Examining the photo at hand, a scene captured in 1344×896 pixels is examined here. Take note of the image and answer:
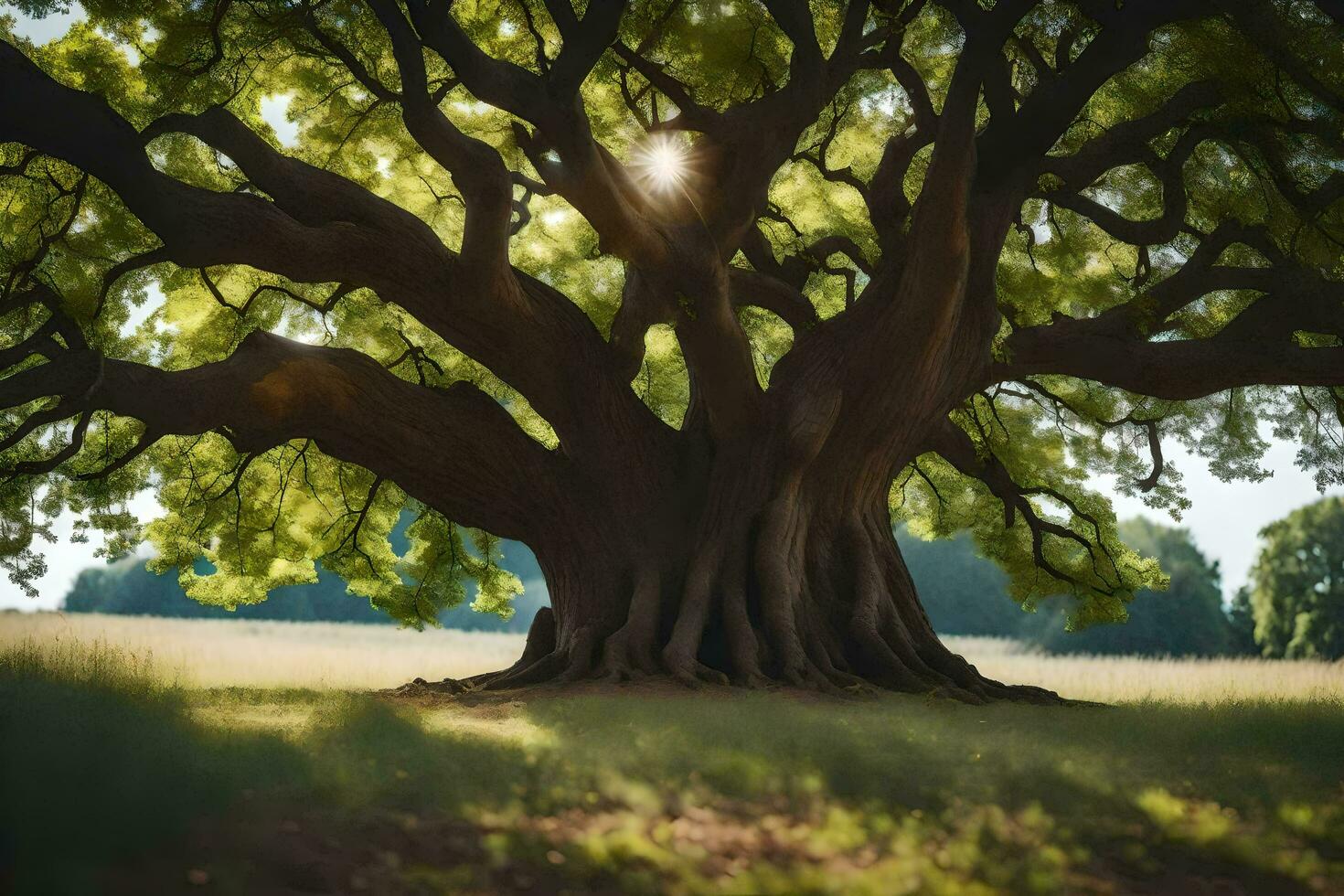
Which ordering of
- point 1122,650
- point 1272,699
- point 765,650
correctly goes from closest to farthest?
1. point 765,650
2. point 1272,699
3. point 1122,650

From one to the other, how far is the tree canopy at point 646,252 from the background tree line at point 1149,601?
11848mm

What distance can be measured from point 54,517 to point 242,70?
6.22 m

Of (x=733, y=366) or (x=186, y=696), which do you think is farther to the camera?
(x=733, y=366)

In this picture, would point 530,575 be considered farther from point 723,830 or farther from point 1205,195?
point 723,830

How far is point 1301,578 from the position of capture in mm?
36125

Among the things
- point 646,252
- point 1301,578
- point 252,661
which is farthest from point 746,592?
point 1301,578

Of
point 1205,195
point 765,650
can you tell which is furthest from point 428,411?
point 1205,195

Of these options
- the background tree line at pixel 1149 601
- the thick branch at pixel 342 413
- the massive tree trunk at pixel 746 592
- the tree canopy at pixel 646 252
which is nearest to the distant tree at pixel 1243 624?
the background tree line at pixel 1149 601

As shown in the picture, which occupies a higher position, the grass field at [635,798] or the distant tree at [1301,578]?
the distant tree at [1301,578]

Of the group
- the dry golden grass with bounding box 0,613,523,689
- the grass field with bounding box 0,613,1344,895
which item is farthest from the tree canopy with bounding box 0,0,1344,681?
the grass field with bounding box 0,613,1344,895

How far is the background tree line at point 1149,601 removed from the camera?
35906mm

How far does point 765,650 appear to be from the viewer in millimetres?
11172

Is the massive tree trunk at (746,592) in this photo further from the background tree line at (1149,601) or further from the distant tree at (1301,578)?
the distant tree at (1301,578)

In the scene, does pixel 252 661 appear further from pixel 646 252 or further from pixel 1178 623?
pixel 1178 623
